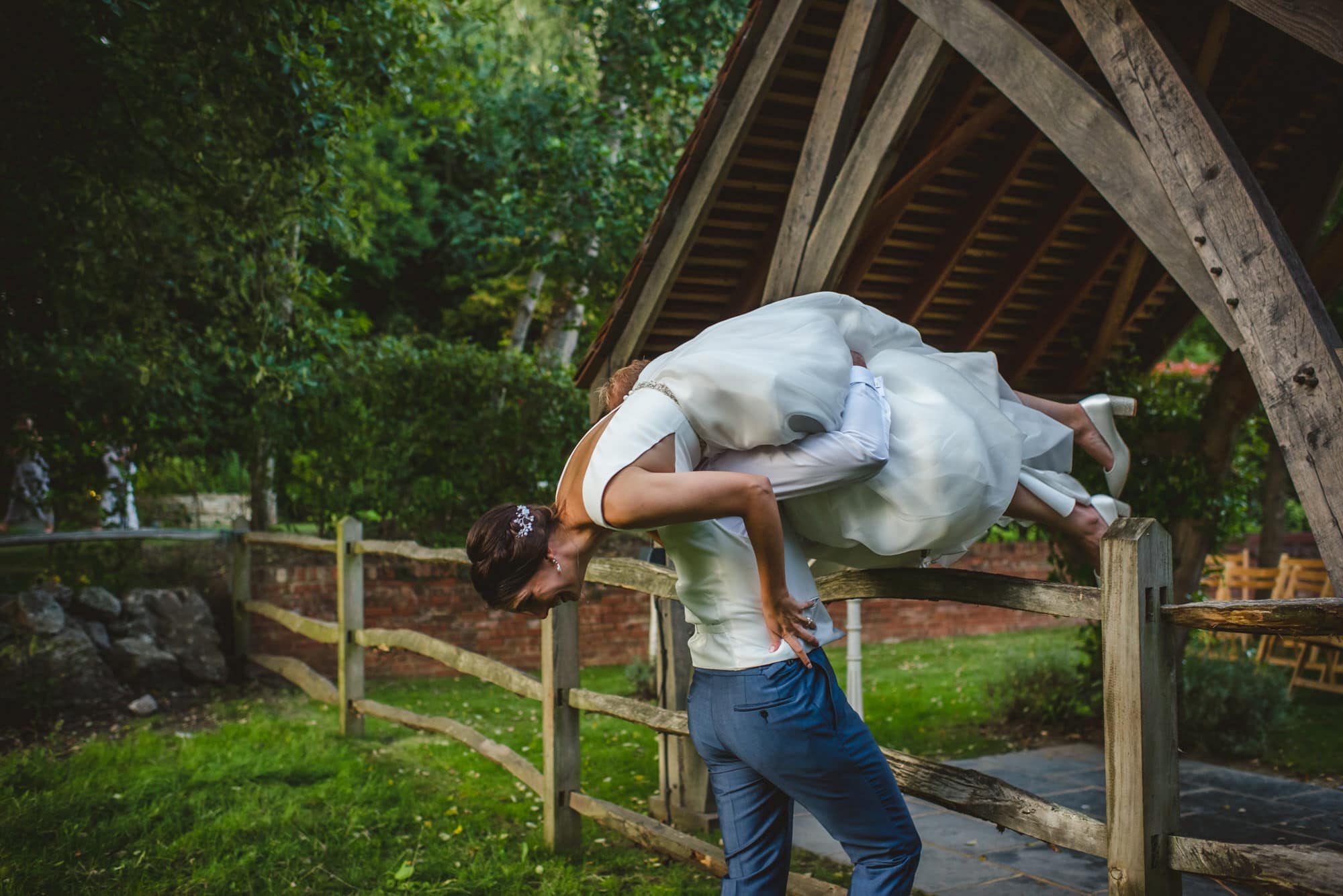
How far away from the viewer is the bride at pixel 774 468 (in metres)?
2.42

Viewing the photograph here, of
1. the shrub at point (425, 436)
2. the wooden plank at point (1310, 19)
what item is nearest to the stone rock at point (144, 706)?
the shrub at point (425, 436)

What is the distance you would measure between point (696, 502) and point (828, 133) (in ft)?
8.77

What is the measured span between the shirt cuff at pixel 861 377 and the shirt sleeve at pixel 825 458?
0.11 m

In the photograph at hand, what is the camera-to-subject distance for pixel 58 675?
8.07 m

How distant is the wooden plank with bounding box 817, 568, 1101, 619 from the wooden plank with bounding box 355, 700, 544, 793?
2460 millimetres

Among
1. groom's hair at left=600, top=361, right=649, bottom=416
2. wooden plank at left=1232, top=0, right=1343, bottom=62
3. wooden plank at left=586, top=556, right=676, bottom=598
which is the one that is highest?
wooden plank at left=1232, top=0, right=1343, bottom=62

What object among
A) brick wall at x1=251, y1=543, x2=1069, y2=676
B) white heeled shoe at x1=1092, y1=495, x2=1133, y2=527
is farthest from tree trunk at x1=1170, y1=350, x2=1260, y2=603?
white heeled shoe at x1=1092, y1=495, x2=1133, y2=527

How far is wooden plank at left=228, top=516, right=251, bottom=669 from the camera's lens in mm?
9500

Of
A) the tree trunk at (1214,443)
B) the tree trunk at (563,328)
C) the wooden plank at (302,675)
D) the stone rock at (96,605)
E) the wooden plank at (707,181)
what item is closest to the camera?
the wooden plank at (707,181)

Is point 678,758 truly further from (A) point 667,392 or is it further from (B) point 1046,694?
(B) point 1046,694

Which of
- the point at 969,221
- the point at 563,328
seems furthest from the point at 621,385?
the point at 563,328

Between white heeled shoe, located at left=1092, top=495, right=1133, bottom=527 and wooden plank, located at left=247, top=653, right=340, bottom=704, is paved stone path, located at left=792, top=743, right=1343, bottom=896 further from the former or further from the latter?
wooden plank, located at left=247, top=653, right=340, bottom=704

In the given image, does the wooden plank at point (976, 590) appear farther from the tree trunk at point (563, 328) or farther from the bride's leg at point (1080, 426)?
the tree trunk at point (563, 328)

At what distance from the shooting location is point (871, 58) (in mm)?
4449
